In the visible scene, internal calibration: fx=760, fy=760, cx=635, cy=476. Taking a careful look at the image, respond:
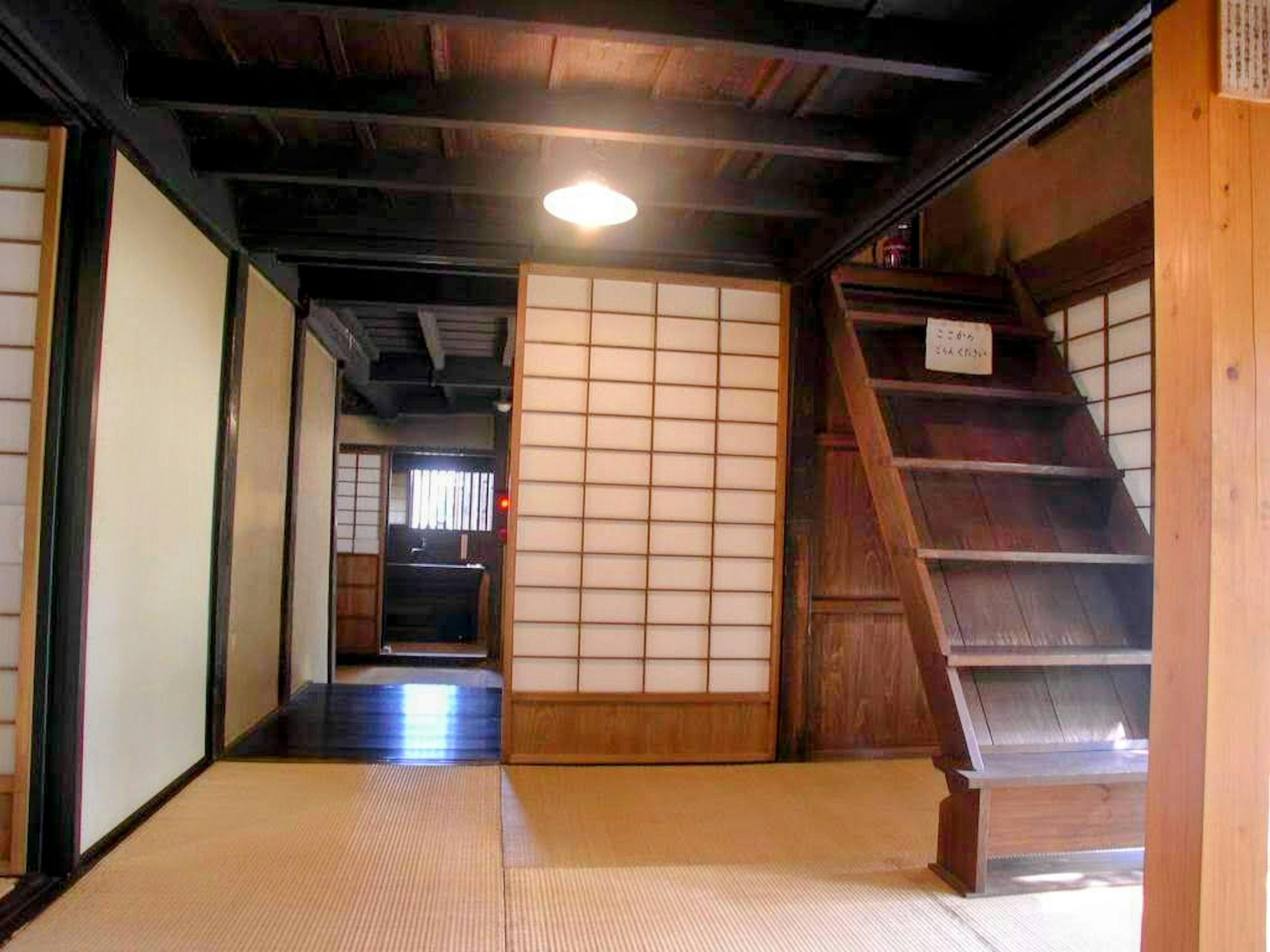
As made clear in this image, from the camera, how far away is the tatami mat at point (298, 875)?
74.7 inches

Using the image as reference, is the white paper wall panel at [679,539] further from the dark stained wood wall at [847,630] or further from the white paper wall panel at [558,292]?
the white paper wall panel at [558,292]

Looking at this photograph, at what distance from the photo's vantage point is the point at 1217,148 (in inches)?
53.4

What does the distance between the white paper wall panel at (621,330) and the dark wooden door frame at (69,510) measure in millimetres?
1870

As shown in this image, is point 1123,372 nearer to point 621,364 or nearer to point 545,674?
point 621,364

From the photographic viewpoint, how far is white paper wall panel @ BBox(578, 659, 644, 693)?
343 cm

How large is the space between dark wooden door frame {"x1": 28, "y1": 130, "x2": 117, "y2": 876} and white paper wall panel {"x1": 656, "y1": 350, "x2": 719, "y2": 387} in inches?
83.9

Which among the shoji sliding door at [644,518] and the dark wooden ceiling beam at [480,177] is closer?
the dark wooden ceiling beam at [480,177]

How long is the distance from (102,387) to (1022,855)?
10.2ft

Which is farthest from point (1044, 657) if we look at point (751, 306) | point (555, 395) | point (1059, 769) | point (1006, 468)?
point (555, 395)

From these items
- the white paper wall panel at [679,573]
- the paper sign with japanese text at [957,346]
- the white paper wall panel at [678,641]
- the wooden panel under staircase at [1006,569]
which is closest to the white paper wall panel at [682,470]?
the white paper wall panel at [679,573]

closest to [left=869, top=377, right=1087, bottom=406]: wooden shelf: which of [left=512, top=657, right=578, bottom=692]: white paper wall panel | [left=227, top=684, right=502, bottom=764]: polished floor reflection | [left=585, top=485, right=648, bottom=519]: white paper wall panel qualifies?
[left=585, top=485, right=648, bottom=519]: white paper wall panel

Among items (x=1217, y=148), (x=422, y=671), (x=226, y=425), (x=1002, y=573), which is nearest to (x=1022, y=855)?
(x=1002, y=573)

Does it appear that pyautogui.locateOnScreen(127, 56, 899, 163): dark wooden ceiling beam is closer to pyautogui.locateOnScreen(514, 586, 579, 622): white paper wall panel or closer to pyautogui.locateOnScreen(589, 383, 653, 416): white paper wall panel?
pyautogui.locateOnScreen(589, 383, 653, 416): white paper wall panel

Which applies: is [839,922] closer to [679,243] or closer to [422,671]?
[679,243]
